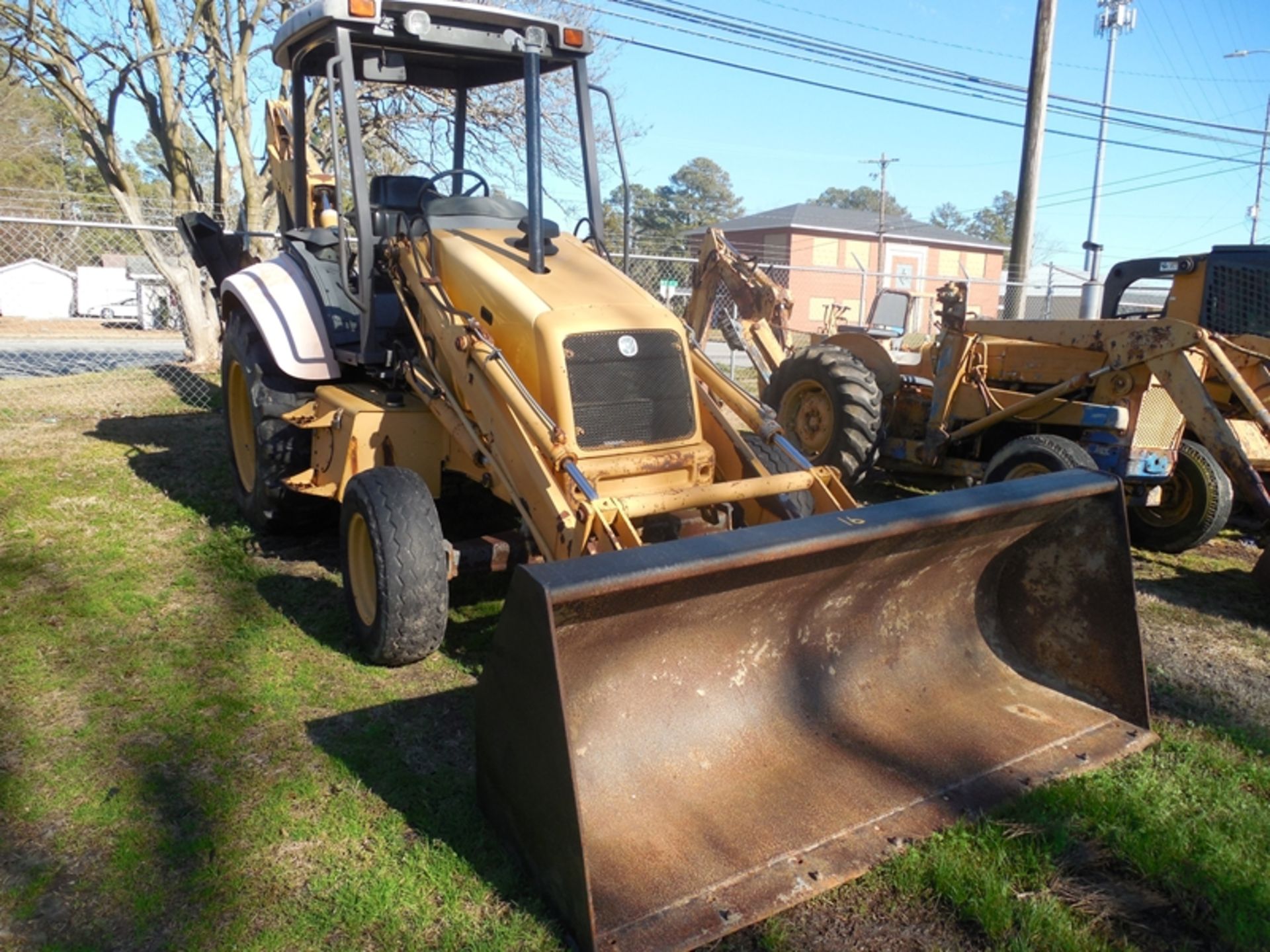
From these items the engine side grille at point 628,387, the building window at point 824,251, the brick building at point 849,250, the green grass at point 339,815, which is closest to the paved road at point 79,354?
the green grass at point 339,815

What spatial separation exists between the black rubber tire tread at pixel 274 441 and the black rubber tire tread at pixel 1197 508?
525 cm

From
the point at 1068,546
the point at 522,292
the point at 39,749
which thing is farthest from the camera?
the point at 522,292

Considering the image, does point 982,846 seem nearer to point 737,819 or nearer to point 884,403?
point 737,819

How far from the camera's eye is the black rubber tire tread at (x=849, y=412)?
734 centimetres

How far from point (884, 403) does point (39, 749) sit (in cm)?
646

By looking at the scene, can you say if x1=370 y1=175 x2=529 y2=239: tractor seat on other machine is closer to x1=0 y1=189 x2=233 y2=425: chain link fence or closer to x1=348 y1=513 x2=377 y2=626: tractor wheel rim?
x1=348 y1=513 x2=377 y2=626: tractor wheel rim

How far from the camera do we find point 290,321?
5375 millimetres

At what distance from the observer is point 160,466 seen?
744 cm

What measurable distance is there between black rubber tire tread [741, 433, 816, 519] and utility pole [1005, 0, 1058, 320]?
9.79 meters

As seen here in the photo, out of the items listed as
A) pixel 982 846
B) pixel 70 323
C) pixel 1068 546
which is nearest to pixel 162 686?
pixel 982 846

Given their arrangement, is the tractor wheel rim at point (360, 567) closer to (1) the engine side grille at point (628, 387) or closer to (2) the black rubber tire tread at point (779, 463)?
(1) the engine side grille at point (628, 387)

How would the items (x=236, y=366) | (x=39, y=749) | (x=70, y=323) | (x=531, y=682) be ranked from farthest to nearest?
(x=70, y=323) → (x=236, y=366) → (x=39, y=749) → (x=531, y=682)

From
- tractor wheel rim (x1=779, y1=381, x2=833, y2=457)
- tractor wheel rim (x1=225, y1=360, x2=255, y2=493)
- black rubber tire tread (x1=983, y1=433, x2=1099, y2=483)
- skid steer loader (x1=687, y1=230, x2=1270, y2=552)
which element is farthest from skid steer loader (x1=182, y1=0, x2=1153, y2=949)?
tractor wheel rim (x1=779, y1=381, x2=833, y2=457)

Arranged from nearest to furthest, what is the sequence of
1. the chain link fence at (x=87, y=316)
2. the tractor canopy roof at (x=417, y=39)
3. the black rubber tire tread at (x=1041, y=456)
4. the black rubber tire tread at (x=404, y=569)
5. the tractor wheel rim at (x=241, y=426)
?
the black rubber tire tread at (x=404, y=569) → the tractor canopy roof at (x=417, y=39) → the black rubber tire tread at (x=1041, y=456) → the tractor wheel rim at (x=241, y=426) → the chain link fence at (x=87, y=316)
